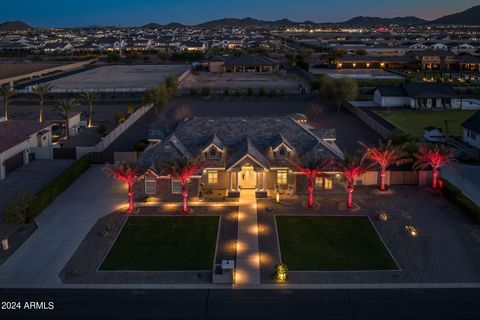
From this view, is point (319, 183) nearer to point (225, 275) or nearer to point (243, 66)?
point (225, 275)

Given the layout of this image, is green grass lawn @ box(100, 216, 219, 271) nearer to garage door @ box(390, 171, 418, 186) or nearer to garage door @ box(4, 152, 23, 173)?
garage door @ box(390, 171, 418, 186)

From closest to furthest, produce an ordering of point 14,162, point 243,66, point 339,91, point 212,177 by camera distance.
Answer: point 212,177
point 14,162
point 339,91
point 243,66

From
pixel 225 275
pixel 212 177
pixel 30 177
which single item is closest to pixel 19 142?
pixel 30 177

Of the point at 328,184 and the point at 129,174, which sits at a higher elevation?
the point at 129,174

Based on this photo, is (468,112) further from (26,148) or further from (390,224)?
(26,148)

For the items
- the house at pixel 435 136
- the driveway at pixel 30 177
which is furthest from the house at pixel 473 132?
the driveway at pixel 30 177
